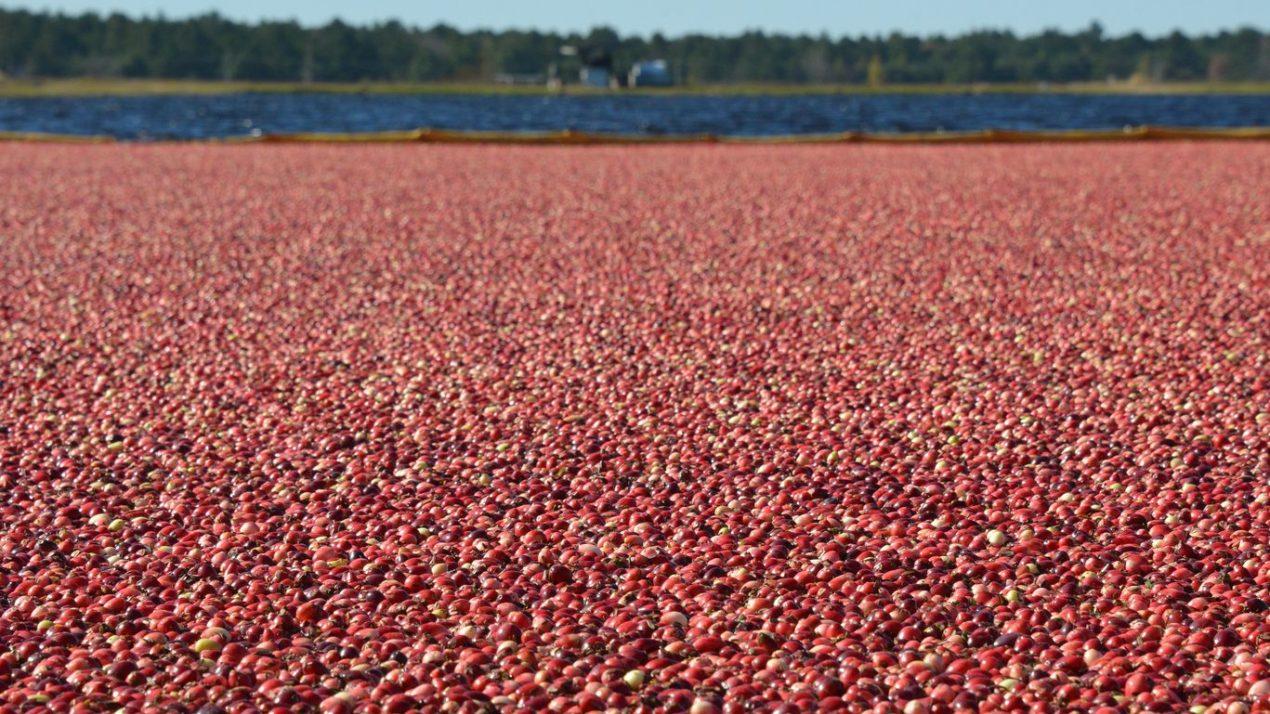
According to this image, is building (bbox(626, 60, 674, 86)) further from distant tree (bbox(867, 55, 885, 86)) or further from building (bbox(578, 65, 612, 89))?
distant tree (bbox(867, 55, 885, 86))

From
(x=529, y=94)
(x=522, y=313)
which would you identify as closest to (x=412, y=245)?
(x=522, y=313)

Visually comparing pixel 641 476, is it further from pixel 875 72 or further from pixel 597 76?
pixel 875 72

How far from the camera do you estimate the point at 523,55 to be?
151 meters

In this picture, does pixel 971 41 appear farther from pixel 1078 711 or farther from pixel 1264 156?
pixel 1078 711

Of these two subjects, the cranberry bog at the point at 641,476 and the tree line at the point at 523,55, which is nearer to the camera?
the cranberry bog at the point at 641,476

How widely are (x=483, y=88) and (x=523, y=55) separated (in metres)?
25.5

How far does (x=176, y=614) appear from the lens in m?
4.35

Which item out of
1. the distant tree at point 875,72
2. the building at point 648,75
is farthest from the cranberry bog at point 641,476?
the distant tree at point 875,72

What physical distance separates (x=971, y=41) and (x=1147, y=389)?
162m

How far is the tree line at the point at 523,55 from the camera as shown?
435 ft

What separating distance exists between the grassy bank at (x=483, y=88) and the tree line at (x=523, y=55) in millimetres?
4797

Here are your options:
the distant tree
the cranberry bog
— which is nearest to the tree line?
the distant tree

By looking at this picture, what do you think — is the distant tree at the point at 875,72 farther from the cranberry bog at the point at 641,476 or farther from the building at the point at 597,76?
the cranberry bog at the point at 641,476

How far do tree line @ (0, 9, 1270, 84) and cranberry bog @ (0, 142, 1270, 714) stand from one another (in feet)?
407
